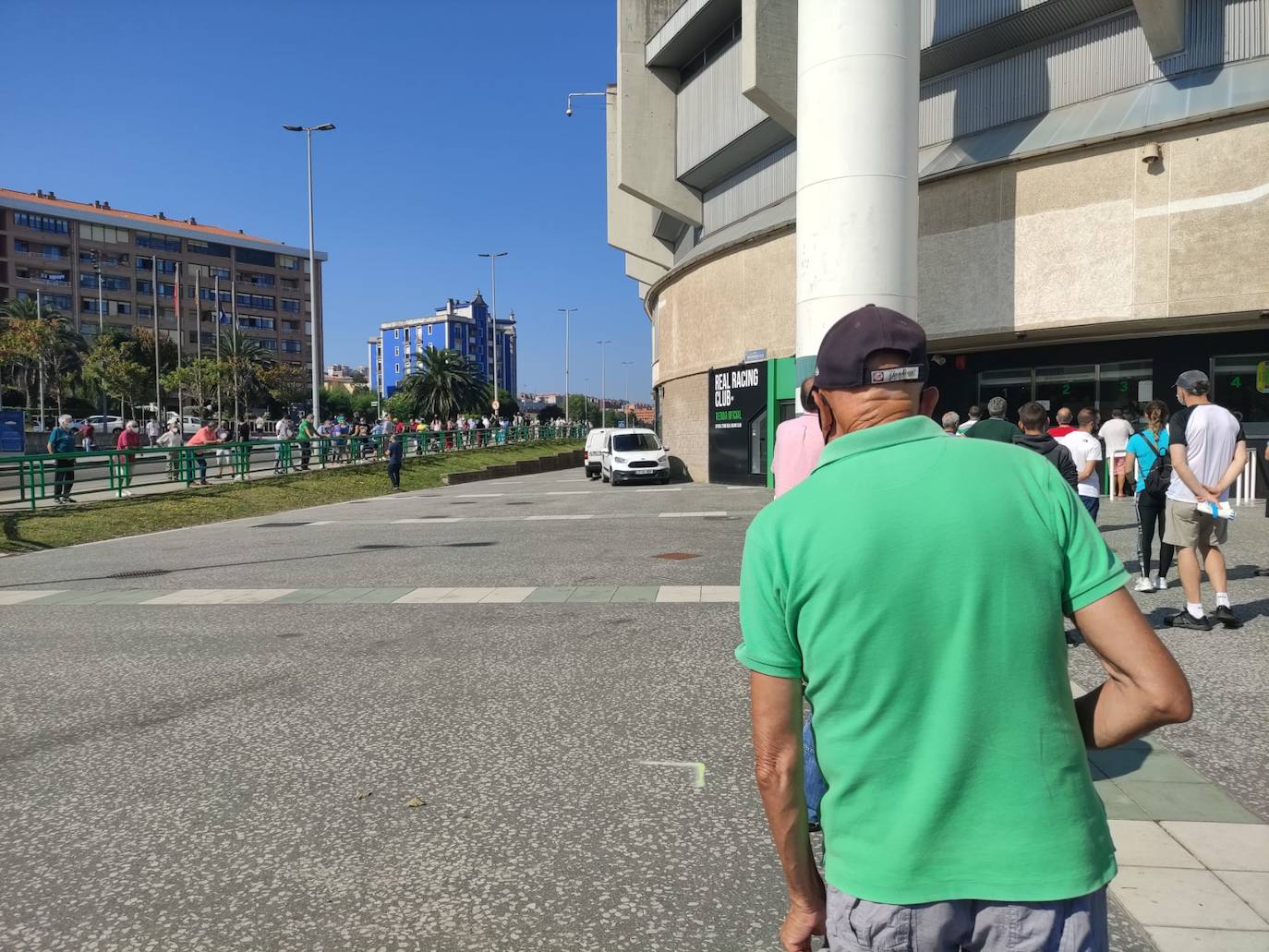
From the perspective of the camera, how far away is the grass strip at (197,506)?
52.6 feet

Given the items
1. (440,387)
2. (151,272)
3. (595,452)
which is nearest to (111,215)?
(151,272)

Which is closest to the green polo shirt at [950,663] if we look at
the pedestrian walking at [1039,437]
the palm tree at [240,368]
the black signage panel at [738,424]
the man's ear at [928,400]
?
the man's ear at [928,400]

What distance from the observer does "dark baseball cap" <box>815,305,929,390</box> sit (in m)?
1.62

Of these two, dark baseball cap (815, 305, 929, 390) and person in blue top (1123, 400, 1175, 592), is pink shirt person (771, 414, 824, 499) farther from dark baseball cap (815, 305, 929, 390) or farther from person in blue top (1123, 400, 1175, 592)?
person in blue top (1123, 400, 1175, 592)

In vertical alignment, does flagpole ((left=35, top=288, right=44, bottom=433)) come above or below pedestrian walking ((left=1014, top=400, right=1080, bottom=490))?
above

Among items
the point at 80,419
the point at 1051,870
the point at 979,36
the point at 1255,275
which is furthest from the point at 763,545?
the point at 80,419

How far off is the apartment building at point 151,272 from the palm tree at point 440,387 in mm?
21702

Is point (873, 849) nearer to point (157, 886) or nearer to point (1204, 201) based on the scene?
point (157, 886)

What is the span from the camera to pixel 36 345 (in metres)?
62.8

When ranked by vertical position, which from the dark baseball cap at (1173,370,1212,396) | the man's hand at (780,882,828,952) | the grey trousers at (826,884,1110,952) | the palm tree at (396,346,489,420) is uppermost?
the palm tree at (396,346,489,420)

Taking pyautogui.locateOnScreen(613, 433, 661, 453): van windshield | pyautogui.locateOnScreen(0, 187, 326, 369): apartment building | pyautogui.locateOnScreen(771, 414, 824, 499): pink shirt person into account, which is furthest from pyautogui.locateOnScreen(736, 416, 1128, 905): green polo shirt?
pyautogui.locateOnScreen(0, 187, 326, 369): apartment building

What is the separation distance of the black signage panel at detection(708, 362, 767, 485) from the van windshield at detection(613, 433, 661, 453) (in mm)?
2112

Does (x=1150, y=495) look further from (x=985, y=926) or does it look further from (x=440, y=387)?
(x=440, y=387)

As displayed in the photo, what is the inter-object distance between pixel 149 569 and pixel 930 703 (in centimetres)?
1247
